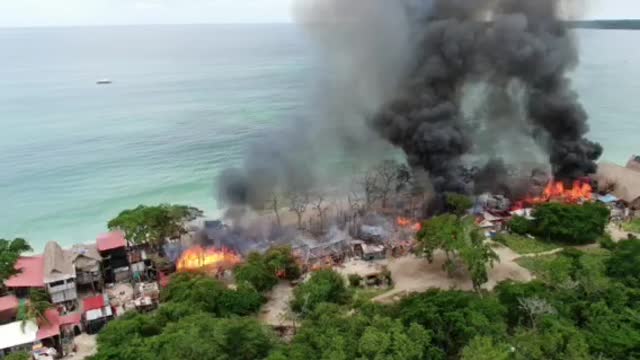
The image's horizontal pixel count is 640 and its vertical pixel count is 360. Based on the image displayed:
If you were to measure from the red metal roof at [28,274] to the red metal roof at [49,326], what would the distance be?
3076mm

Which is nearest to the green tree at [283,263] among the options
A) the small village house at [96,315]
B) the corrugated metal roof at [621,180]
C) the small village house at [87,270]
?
the small village house at [96,315]

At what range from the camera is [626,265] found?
26.9 meters

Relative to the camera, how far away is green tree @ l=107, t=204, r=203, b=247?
101 feet

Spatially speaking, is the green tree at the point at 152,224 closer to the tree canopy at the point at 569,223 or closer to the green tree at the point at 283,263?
the green tree at the point at 283,263

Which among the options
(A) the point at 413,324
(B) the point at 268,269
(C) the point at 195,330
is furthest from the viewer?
(B) the point at 268,269

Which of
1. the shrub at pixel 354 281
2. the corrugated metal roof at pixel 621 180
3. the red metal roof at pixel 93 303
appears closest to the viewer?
the red metal roof at pixel 93 303

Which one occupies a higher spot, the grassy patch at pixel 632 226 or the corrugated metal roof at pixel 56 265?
the corrugated metal roof at pixel 56 265

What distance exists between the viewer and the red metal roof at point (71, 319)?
26.2m

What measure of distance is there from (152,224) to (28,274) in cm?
716

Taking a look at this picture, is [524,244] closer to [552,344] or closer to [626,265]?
[626,265]

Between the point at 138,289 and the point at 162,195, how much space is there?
20331 mm

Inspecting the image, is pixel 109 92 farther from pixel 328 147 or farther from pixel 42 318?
pixel 42 318

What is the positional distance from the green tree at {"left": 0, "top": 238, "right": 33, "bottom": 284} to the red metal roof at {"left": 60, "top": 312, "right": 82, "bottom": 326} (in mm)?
4698

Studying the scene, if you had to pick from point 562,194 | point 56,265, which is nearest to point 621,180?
point 562,194
